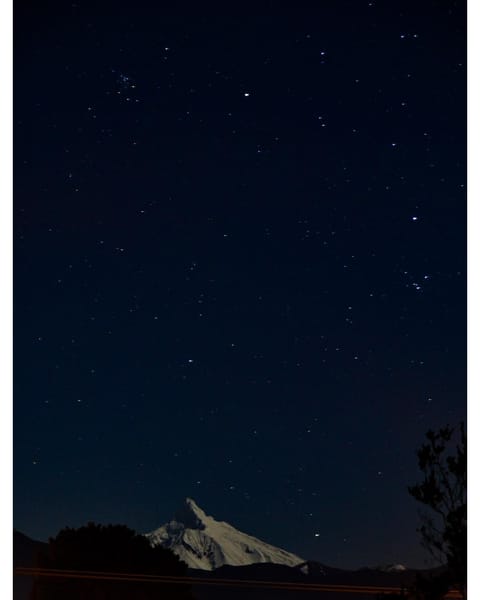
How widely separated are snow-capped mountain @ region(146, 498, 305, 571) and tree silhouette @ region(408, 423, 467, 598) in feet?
2.46

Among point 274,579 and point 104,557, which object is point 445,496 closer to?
point 274,579

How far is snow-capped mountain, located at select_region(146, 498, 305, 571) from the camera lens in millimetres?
3381

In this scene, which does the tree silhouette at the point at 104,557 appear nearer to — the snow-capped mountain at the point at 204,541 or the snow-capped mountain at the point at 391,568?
the snow-capped mountain at the point at 204,541

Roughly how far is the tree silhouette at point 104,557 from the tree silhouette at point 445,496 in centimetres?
111

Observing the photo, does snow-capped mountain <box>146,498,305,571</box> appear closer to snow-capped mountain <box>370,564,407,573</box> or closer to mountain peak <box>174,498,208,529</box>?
mountain peak <box>174,498,208,529</box>

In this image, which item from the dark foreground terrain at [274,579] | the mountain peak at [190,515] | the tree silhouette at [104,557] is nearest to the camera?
the dark foreground terrain at [274,579]

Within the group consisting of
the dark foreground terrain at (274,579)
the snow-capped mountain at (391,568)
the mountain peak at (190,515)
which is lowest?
the dark foreground terrain at (274,579)

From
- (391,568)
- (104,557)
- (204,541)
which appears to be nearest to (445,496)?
(391,568)

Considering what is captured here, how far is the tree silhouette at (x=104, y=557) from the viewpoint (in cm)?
333

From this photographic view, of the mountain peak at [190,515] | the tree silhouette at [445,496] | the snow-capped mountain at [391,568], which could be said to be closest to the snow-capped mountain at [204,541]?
the mountain peak at [190,515]

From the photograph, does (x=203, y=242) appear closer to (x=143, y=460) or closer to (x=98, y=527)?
(x=143, y=460)

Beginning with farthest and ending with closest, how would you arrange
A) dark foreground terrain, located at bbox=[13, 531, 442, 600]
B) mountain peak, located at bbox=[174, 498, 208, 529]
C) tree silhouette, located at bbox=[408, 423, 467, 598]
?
mountain peak, located at bbox=[174, 498, 208, 529], dark foreground terrain, located at bbox=[13, 531, 442, 600], tree silhouette, located at bbox=[408, 423, 467, 598]

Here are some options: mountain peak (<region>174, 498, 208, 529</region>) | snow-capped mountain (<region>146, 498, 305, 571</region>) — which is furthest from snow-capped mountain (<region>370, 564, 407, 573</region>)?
mountain peak (<region>174, 498, 208, 529</region>)

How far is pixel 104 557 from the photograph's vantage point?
Result: 3.49m
